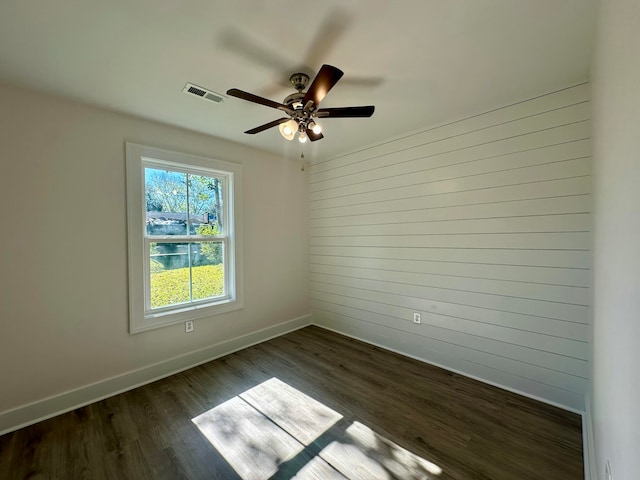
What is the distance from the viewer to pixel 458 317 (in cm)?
272

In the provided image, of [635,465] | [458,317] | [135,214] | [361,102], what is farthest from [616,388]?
[135,214]

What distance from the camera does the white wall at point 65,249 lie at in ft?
6.61

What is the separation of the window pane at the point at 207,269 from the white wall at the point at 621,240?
129 inches

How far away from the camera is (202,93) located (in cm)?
218

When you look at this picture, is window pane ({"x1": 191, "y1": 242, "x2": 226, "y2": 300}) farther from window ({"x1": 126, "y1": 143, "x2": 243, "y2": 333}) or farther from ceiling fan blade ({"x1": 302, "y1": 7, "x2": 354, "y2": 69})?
ceiling fan blade ({"x1": 302, "y1": 7, "x2": 354, "y2": 69})

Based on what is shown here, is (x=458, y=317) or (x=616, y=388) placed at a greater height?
(x=616, y=388)

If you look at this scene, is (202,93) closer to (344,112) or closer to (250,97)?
(250,97)

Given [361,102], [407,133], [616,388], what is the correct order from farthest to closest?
1. [407,133]
2. [361,102]
3. [616,388]

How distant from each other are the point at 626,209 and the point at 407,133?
2.48 metres

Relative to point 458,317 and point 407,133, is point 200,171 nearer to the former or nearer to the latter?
point 407,133

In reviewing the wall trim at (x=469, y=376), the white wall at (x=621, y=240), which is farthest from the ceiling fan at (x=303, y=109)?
the wall trim at (x=469, y=376)

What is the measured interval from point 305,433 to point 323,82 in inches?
93.1

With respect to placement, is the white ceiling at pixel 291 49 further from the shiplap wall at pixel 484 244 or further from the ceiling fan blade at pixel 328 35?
the shiplap wall at pixel 484 244

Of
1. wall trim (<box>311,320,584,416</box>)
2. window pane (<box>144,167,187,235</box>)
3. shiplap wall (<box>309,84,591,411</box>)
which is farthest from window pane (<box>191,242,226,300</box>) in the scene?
wall trim (<box>311,320,584,416</box>)
